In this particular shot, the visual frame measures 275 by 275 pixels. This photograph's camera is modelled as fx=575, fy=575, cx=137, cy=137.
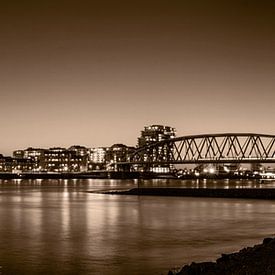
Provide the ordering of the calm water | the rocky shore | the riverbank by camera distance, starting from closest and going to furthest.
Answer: the rocky shore < the calm water < the riverbank

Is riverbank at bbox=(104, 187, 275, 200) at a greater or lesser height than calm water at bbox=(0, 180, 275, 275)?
greater

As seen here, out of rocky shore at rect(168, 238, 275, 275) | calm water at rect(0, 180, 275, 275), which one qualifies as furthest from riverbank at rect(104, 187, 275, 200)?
rocky shore at rect(168, 238, 275, 275)

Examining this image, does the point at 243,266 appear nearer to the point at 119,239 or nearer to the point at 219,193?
the point at 119,239

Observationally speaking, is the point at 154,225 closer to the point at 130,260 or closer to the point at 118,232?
the point at 118,232

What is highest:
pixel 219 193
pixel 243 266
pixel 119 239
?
pixel 243 266

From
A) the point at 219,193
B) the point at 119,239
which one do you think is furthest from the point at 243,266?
the point at 219,193

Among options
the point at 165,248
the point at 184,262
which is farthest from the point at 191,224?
the point at 184,262

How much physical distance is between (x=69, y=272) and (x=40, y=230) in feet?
45.4

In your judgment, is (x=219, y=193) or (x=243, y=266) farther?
(x=219, y=193)

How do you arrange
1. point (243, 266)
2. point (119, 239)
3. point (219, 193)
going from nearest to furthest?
point (243, 266) → point (119, 239) → point (219, 193)

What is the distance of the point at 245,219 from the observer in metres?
39.1

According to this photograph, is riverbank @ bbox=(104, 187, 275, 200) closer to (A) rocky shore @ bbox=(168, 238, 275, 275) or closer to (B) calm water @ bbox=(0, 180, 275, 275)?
(B) calm water @ bbox=(0, 180, 275, 275)

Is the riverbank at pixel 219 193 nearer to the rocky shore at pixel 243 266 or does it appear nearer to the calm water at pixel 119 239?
the calm water at pixel 119 239

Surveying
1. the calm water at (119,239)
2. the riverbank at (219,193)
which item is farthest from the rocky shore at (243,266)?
the riverbank at (219,193)
